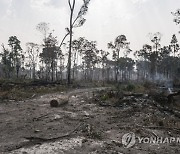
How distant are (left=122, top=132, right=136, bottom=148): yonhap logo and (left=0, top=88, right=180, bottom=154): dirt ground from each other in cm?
11

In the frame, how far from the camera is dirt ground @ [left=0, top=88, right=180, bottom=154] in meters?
6.00

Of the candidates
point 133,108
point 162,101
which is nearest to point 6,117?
point 133,108

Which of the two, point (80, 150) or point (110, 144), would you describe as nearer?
point (80, 150)

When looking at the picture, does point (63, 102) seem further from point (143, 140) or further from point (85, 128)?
point (143, 140)

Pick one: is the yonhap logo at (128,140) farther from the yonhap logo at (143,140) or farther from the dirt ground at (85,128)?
the dirt ground at (85,128)

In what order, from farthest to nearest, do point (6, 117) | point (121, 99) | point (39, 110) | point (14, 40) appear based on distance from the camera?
point (14, 40) < point (121, 99) < point (39, 110) < point (6, 117)

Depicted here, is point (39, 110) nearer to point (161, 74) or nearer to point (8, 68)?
point (8, 68)

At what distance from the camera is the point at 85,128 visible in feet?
24.9

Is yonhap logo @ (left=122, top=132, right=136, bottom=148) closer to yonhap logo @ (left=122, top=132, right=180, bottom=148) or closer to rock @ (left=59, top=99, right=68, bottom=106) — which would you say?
yonhap logo @ (left=122, top=132, right=180, bottom=148)

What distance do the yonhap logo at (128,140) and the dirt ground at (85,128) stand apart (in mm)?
112

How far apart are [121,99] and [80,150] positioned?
7.55 metres

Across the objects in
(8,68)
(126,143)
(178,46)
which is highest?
(178,46)

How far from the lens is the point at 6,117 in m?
9.54

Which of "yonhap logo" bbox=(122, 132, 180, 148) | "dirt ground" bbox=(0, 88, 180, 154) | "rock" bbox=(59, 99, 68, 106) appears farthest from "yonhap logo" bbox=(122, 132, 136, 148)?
"rock" bbox=(59, 99, 68, 106)
